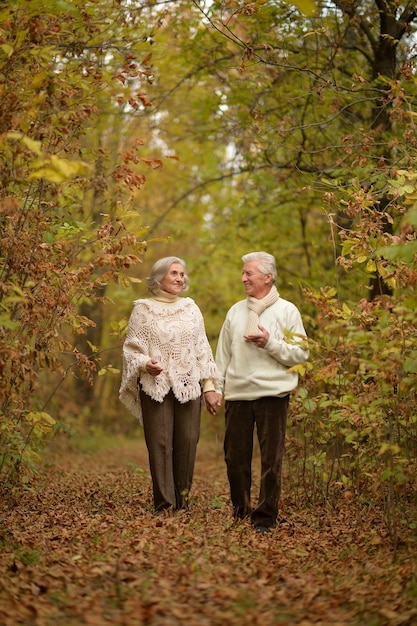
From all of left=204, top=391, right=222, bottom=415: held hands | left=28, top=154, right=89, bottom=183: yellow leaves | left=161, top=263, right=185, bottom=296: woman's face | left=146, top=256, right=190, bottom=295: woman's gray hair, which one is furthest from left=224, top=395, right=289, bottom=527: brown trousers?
left=28, top=154, right=89, bottom=183: yellow leaves

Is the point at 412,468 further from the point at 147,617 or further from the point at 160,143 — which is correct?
the point at 160,143

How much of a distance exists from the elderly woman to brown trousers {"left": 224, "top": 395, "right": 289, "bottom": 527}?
28 centimetres

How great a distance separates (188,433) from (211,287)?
9.34 meters

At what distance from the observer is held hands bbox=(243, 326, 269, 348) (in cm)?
642

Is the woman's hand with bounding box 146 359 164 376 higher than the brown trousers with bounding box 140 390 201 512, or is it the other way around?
the woman's hand with bounding box 146 359 164 376

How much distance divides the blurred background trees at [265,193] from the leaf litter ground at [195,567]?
543 mm

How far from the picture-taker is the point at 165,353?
22.0 ft

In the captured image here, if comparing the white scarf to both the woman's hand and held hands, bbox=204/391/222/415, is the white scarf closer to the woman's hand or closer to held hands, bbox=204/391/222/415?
held hands, bbox=204/391/222/415

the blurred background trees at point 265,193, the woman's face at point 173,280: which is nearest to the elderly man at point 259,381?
the blurred background trees at point 265,193

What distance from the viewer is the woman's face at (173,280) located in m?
6.81

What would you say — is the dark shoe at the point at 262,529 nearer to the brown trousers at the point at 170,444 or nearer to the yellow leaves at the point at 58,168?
the brown trousers at the point at 170,444

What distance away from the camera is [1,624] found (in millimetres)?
3889

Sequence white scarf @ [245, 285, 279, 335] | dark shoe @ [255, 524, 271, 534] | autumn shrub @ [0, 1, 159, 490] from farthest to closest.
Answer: white scarf @ [245, 285, 279, 335] < dark shoe @ [255, 524, 271, 534] < autumn shrub @ [0, 1, 159, 490]

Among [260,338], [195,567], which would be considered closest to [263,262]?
[260,338]
